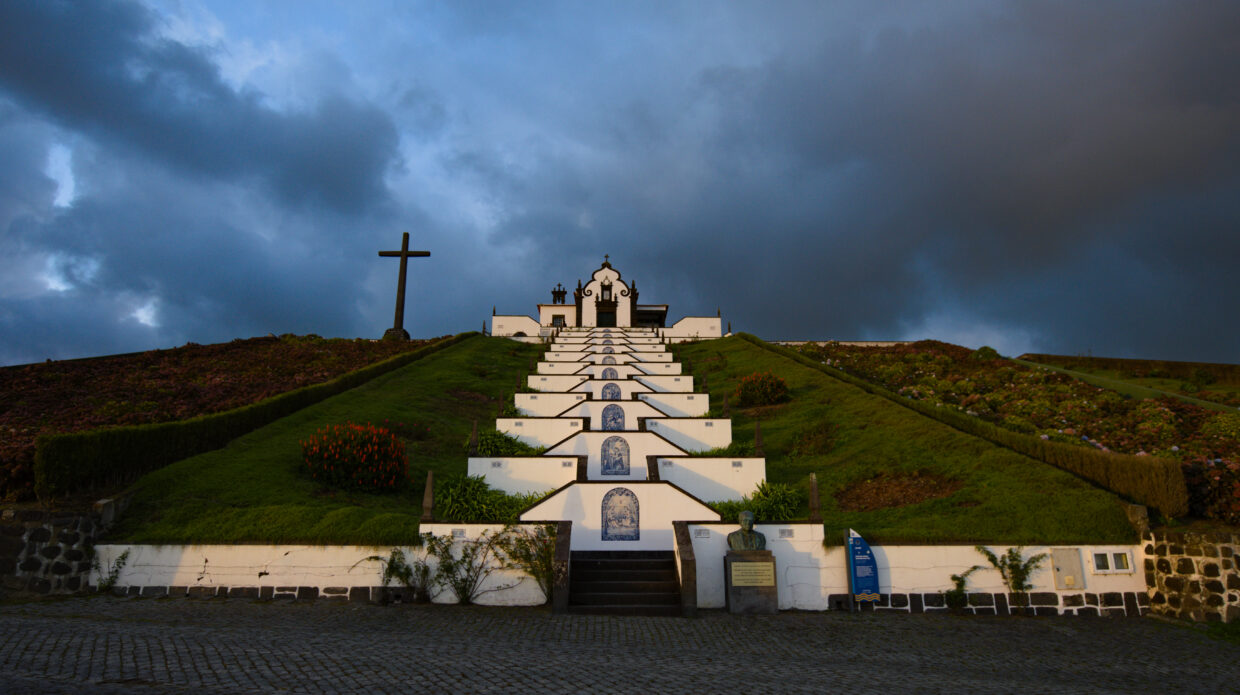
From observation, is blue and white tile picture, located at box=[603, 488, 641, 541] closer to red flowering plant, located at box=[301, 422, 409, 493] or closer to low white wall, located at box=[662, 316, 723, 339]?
red flowering plant, located at box=[301, 422, 409, 493]

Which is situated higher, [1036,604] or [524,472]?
[524,472]

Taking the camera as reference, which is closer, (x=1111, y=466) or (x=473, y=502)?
(x=1111, y=466)

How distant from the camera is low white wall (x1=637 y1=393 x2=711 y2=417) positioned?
88.1 ft

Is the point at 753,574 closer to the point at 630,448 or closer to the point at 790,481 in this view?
the point at 790,481

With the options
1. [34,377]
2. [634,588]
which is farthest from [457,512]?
[34,377]

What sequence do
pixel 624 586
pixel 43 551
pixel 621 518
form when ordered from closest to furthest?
pixel 43 551 < pixel 624 586 < pixel 621 518

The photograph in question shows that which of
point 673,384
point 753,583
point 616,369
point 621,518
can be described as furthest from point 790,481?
point 616,369

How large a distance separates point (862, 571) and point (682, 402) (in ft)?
46.2

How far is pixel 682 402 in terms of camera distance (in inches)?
1063

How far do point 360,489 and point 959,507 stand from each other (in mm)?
14582

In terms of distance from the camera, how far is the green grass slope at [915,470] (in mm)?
13922

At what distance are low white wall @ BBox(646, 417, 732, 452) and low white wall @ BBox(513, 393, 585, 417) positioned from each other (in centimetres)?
489

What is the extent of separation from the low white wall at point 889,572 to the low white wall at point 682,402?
13100 millimetres

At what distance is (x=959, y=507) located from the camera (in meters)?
16.0
